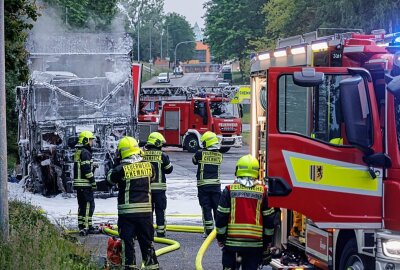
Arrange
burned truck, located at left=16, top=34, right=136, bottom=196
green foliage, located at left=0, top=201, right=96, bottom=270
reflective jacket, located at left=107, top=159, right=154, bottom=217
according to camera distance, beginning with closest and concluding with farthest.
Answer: green foliage, located at left=0, top=201, right=96, bottom=270
reflective jacket, located at left=107, top=159, right=154, bottom=217
burned truck, located at left=16, top=34, right=136, bottom=196

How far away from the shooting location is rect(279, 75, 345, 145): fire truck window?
7.89m

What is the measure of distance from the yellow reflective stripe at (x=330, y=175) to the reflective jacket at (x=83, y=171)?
6.41 metres

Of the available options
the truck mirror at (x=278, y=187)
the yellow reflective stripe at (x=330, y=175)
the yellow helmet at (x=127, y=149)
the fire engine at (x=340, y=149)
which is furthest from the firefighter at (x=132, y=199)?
Answer: the yellow reflective stripe at (x=330, y=175)

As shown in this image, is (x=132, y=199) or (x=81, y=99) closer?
(x=132, y=199)

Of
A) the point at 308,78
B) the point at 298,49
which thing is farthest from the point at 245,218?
the point at 298,49

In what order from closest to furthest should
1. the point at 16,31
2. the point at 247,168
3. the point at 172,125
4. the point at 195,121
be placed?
the point at 247,168, the point at 16,31, the point at 195,121, the point at 172,125

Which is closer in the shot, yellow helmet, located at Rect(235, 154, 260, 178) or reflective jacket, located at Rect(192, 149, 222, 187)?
yellow helmet, located at Rect(235, 154, 260, 178)

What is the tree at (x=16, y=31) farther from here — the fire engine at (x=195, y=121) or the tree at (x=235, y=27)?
the tree at (x=235, y=27)

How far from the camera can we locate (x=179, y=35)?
131 m

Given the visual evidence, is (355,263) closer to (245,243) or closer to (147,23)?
(245,243)

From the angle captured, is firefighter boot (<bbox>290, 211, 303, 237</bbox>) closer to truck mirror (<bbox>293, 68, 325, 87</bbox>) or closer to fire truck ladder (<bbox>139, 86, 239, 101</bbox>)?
truck mirror (<bbox>293, 68, 325, 87</bbox>)

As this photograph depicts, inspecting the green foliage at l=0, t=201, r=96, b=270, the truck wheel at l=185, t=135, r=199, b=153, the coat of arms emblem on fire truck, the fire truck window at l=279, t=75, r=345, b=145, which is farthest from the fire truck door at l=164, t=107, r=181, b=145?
the coat of arms emblem on fire truck

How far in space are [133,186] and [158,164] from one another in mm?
3450

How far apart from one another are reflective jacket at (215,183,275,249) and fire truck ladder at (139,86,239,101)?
29.3 m
